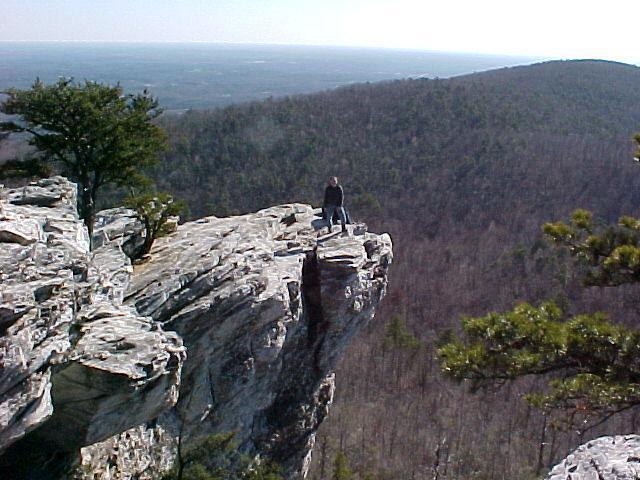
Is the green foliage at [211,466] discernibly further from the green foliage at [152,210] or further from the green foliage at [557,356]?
the green foliage at [557,356]

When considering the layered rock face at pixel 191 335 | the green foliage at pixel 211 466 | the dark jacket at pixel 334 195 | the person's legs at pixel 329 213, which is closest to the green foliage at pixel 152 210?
the layered rock face at pixel 191 335

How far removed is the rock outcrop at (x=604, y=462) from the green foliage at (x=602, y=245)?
2706 millimetres

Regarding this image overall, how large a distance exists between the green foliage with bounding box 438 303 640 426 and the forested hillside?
2143cm

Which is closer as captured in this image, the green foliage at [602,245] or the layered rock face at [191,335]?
the green foliage at [602,245]

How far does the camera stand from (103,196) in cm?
4956

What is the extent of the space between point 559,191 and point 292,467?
60019 mm

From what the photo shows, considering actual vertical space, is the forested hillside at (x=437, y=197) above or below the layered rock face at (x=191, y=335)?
below

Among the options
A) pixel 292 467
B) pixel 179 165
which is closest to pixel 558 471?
pixel 292 467

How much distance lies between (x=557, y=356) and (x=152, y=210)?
11.1 metres

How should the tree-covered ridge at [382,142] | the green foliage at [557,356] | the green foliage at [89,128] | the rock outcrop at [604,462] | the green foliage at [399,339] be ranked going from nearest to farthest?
the rock outcrop at [604,462] → the green foliage at [557,356] → the green foliage at [89,128] → the green foliage at [399,339] → the tree-covered ridge at [382,142]

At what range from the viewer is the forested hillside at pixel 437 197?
34406 mm

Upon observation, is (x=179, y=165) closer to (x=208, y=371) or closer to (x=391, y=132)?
(x=391, y=132)

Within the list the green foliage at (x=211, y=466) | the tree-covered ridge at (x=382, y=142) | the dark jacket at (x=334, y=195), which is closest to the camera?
the green foliage at (x=211, y=466)

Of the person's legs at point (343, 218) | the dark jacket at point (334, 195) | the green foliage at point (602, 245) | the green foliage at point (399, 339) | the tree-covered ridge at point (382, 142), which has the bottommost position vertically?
the green foliage at point (399, 339)
